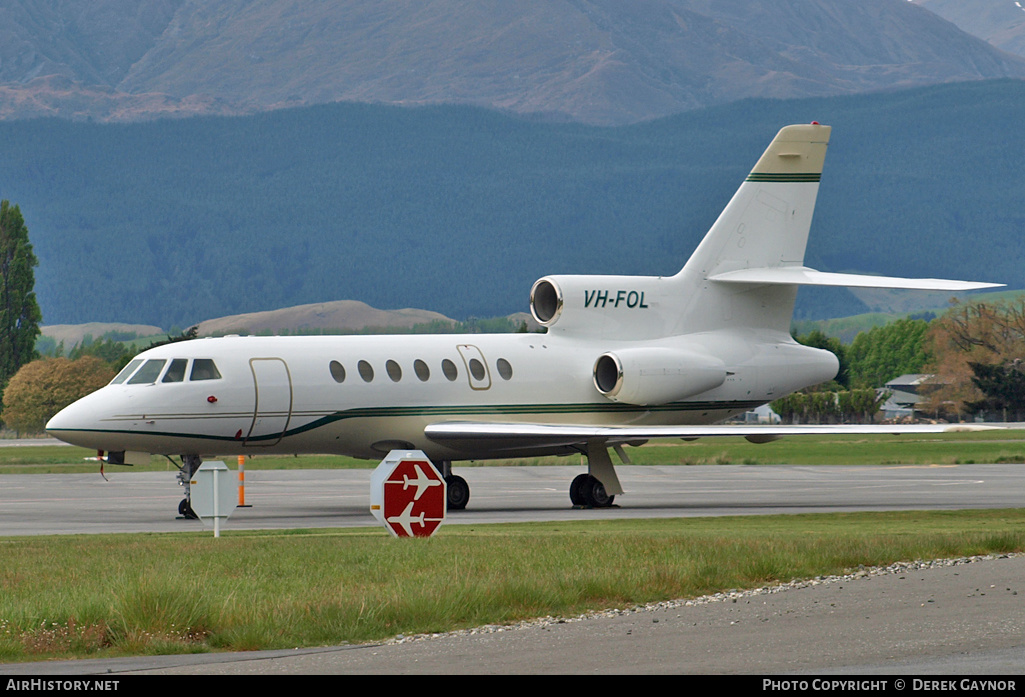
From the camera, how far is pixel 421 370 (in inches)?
1212

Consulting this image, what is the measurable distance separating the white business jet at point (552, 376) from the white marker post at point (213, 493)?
6767 mm

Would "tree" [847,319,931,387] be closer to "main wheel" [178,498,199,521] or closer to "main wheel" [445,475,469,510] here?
"main wheel" [445,475,469,510]

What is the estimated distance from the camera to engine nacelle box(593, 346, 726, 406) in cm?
3219

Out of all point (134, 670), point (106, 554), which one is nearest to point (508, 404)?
point (106, 554)

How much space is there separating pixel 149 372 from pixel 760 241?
14.6 metres

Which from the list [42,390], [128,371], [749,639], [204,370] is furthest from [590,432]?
[42,390]

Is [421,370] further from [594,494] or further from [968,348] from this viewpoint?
[968,348]

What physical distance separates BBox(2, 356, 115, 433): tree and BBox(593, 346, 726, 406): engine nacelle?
64.2 metres

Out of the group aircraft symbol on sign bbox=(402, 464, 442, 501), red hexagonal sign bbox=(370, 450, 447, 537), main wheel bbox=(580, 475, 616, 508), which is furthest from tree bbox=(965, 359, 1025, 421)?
aircraft symbol on sign bbox=(402, 464, 442, 501)

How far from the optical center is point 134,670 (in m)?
10.7

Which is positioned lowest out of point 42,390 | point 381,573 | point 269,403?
point 381,573

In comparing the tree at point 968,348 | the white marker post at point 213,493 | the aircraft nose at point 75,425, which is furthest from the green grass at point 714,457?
the tree at point 968,348

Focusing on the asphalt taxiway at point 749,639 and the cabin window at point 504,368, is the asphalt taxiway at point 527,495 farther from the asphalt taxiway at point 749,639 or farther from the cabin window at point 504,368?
the cabin window at point 504,368

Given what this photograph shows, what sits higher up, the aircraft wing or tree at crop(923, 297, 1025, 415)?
tree at crop(923, 297, 1025, 415)
